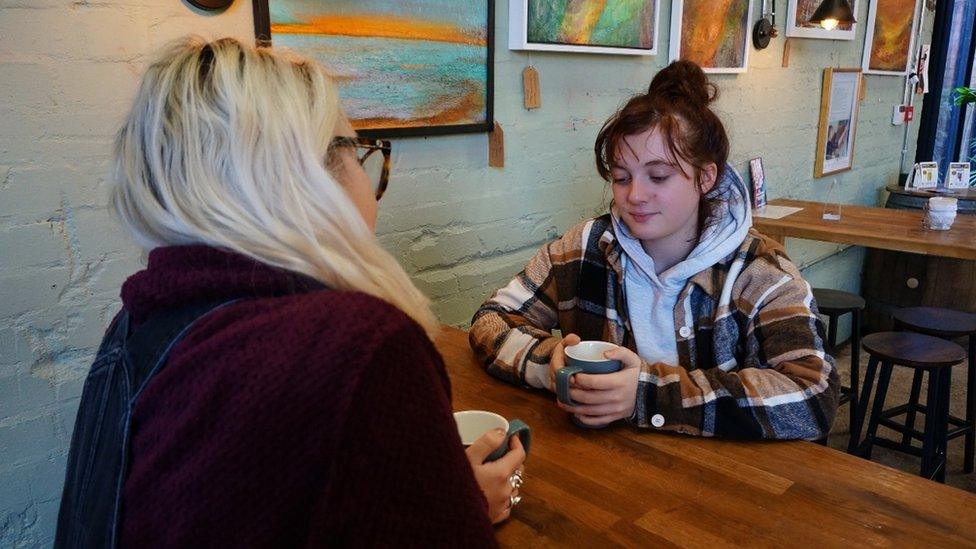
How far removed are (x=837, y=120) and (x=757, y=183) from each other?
1.07 metres

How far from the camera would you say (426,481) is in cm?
58

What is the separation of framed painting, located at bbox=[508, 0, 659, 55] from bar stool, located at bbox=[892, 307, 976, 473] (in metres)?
1.44

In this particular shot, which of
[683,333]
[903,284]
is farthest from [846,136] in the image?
[683,333]

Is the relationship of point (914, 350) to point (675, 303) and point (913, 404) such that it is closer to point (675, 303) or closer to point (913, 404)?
point (913, 404)

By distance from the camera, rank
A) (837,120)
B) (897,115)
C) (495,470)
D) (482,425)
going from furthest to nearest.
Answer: (897,115), (837,120), (482,425), (495,470)

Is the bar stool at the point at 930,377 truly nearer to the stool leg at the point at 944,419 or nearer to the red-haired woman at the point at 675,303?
the stool leg at the point at 944,419

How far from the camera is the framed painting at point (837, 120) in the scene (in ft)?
12.8

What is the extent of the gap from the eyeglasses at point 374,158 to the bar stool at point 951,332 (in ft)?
7.78

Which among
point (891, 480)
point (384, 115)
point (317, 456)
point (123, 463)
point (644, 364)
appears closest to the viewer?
point (317, 456)

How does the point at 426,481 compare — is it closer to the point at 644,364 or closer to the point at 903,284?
the point at 644,364

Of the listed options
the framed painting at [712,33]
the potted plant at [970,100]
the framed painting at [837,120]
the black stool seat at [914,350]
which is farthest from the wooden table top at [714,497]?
the potted plant at [970,100]

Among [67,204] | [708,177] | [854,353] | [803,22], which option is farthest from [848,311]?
[67,204]

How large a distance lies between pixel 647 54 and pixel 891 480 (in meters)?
1.89

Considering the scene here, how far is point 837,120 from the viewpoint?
4035mm
